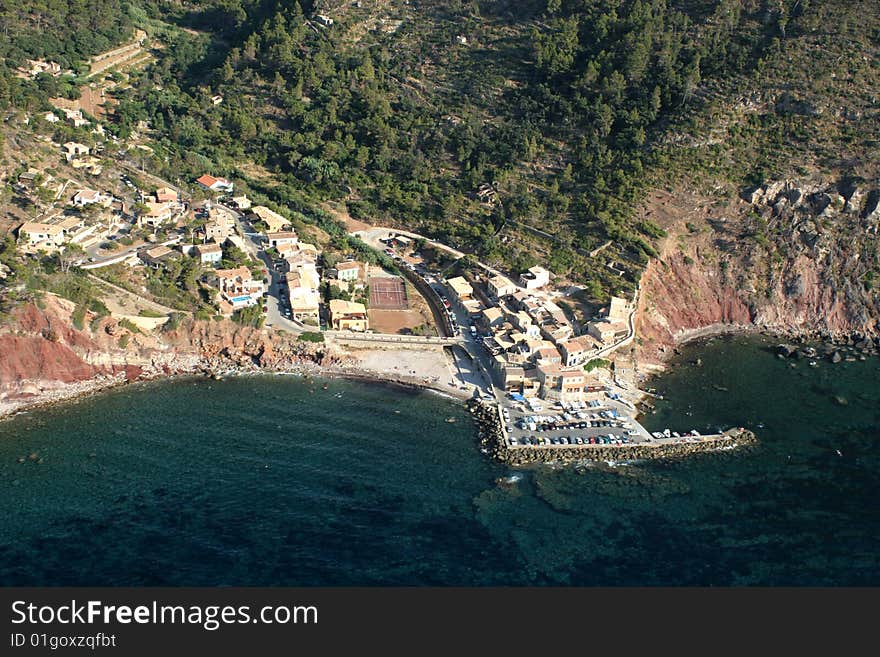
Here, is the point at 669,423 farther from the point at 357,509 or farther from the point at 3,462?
the point at 3,462

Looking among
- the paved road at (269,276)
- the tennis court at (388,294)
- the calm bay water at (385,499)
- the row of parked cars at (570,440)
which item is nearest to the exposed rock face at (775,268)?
the calm bay water at (385,499)

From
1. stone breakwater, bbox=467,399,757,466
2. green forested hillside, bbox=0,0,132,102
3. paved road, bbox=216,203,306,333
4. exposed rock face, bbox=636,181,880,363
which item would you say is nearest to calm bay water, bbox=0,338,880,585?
stone breakwater, bbox=467,399,757,466

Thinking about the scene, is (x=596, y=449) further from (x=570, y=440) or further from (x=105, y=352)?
(x=105, y=352)

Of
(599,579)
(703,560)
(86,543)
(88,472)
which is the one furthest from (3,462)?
(703,560)

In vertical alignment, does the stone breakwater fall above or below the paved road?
below

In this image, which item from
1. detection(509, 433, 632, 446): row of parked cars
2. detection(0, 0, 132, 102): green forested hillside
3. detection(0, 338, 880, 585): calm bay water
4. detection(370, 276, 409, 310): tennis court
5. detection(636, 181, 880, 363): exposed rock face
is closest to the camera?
detection(0, 338, 880, 585): calm bay water

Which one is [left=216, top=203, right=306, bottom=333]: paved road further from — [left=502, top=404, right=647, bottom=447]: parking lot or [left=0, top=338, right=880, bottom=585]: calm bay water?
[left=502, top=404, right=647, bottom=447]: parking lot

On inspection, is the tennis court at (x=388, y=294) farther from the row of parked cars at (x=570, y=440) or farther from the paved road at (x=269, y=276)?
the row of parked cars at (x=570, y=440)
